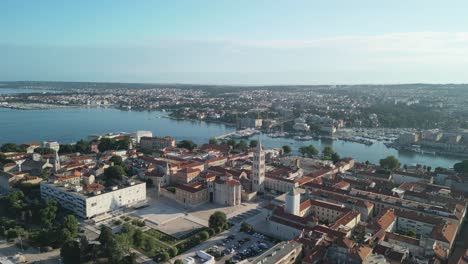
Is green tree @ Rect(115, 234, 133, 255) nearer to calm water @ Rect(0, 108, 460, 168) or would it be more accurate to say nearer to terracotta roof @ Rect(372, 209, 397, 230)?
terracotta roof @ Rect(372, 209, 397, 230)

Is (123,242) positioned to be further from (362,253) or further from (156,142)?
(156,142)

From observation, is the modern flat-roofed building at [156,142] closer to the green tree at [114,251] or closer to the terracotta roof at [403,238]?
the green tree at [114,251]

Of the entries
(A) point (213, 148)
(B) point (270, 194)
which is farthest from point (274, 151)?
(B) point (270, 194)

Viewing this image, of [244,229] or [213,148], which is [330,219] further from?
[213,148]

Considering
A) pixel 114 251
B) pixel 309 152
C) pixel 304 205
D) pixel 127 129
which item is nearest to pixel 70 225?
pixel 114 251

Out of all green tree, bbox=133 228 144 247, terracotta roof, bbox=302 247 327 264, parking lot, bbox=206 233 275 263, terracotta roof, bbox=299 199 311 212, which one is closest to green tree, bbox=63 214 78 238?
green tree, bbox=133 228 144 247

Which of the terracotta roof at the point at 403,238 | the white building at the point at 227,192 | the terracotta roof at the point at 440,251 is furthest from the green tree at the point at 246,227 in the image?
the terracotta roof at the point at 440,251
